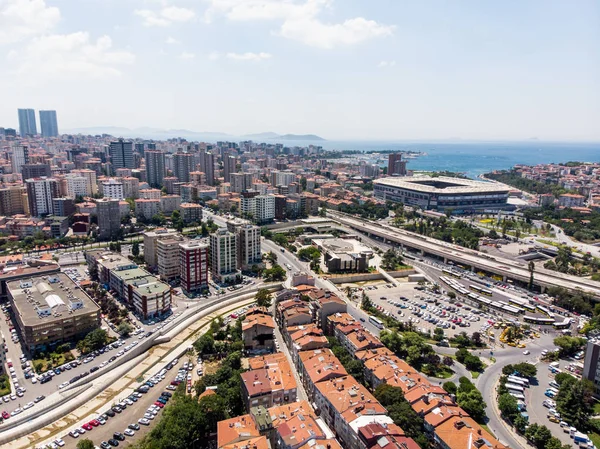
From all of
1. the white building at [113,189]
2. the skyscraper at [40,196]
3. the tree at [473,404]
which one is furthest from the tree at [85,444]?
the white building at [113,189]

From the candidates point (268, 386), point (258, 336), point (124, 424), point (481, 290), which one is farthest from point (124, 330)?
point (481, 290)

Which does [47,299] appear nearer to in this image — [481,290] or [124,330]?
[124,330]

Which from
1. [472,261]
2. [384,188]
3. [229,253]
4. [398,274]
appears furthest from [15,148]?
[472,261]

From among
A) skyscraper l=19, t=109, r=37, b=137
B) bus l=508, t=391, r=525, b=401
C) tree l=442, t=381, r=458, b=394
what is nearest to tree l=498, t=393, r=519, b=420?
bus l=508, t=391, r=525, b=401

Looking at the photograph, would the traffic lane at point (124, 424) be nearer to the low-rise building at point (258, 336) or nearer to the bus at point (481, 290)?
the low-rise building at point (258, 336)

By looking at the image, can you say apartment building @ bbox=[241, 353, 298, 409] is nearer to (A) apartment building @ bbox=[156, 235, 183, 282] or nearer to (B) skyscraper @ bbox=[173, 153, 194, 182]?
(A) apartment building @ bbox=[156, 235, 183, 282]

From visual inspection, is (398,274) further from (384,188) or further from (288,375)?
(384,188)
